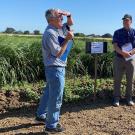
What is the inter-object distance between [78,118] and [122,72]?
5.40 ft

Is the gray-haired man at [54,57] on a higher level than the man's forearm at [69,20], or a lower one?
lower

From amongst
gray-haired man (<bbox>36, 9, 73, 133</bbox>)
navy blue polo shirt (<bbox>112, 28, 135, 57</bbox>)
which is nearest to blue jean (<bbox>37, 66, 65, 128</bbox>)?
gray-haired man (<bbox>36, 9, 73, 133</bbox>)

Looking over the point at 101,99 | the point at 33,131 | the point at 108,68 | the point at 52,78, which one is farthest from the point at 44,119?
the point at 108,68

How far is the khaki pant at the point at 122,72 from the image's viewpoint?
931 cm

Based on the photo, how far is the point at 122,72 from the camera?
9.48m

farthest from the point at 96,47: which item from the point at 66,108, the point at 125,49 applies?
the point at 66,108

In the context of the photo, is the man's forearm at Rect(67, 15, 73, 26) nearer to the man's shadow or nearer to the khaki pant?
the man's shadow

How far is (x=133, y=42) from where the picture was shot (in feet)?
30.5

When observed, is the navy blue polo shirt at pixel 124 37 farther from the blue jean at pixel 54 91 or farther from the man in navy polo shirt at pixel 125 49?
the blue jean at pixel 54 91

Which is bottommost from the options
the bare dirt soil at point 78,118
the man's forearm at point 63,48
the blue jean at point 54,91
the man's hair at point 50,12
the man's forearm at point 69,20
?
the bare dirt soil at point 78,118

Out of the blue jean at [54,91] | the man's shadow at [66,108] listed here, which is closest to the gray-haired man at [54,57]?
the blue jean at [54,91]

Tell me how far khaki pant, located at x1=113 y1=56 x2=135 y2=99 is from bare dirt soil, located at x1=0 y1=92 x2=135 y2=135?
0.27 metres

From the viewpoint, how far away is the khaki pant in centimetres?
931

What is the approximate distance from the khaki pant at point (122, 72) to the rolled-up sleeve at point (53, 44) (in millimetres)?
2736
